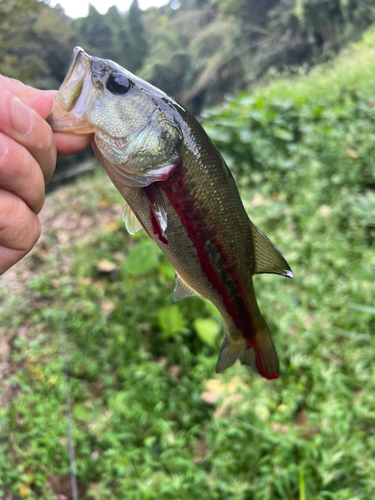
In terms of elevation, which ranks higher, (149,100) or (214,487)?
(149,100)

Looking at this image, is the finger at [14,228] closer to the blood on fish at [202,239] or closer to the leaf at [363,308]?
the blood on fish at [202,239]

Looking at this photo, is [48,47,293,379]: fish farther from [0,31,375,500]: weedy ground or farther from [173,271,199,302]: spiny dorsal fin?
[0,31,375,500]: weedy ground

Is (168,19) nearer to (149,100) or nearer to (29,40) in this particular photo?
(29,40)

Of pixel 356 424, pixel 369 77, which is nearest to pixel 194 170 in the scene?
pixel 356 424

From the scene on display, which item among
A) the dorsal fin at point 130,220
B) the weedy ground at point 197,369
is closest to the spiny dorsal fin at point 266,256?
the dorsal fin at point 130,220

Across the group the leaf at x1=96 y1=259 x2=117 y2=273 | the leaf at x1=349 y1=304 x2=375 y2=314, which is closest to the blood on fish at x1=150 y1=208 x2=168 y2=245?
the leaf at x1=349 y1=304 x2=375 y2=314

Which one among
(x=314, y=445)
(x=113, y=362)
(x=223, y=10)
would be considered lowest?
(x=113, y=362)

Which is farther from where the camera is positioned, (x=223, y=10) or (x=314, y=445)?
(x=223, y=10)
